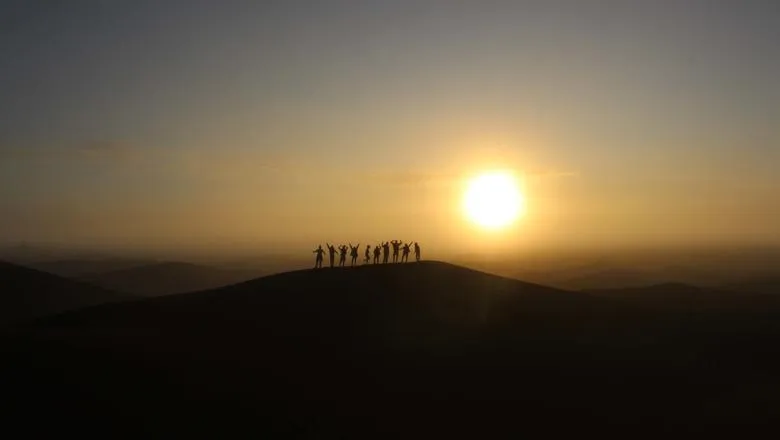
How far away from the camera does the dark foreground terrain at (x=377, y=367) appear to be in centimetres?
1527

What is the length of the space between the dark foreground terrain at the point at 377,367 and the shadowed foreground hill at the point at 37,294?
40.2 m

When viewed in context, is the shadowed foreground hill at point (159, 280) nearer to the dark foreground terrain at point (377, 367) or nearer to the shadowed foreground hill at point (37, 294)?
the shadowed foreground hill at point (37, 294)

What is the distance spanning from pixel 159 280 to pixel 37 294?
3166 inches

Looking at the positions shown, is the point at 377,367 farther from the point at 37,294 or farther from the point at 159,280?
the point at 159,280

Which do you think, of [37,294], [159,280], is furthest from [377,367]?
[159,280]

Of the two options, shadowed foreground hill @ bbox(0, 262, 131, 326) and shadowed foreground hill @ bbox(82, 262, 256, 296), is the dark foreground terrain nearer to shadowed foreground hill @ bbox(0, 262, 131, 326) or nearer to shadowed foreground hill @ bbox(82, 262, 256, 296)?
shadowed foreground hill @ bbox(0, 262, 131, 326)

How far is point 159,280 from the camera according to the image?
144 meters

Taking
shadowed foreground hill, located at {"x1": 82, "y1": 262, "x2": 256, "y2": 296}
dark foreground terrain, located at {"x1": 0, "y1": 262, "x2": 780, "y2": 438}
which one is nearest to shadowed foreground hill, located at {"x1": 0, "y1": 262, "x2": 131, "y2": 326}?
Result: shadowed foreground hill, located at {"x1": 82, "y1": 262, "x2": 256, "y2": 296}

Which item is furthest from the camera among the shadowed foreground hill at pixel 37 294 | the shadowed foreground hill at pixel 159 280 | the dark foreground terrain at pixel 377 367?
the shadowed foreground hill at pixel 159 280

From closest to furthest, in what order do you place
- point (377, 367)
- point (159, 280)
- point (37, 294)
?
point (377, 367) < point (37, 294) < point (159, 280)

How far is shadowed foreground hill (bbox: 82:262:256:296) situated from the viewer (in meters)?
126

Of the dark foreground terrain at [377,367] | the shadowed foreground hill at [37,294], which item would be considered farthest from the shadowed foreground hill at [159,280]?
the dark foreground terrain at [377,367]

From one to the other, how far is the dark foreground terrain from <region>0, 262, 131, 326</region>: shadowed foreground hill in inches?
1582

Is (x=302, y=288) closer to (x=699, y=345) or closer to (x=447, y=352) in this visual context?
(x=447, y=352)
